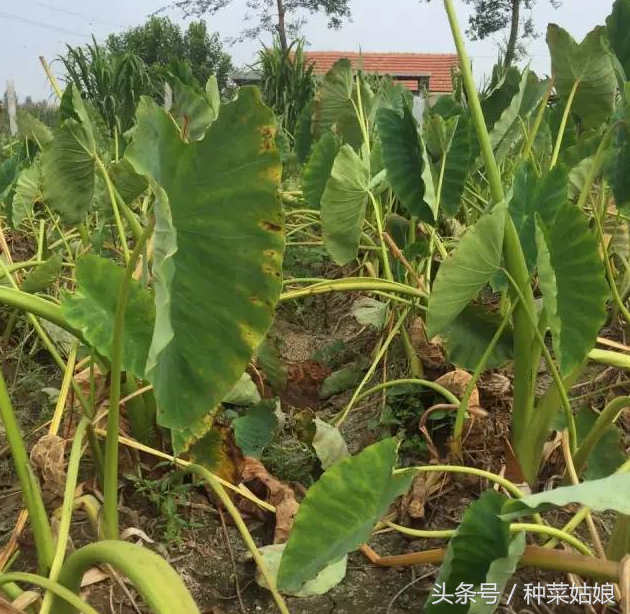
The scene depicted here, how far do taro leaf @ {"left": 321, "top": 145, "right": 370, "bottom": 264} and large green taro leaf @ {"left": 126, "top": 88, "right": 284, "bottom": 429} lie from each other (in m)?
0.55

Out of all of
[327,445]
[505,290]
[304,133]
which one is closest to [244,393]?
[327,445]

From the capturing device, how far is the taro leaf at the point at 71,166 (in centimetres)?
98

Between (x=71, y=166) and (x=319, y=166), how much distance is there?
0.52 m

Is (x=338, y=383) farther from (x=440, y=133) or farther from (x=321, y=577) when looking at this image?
(x=321, y=577)

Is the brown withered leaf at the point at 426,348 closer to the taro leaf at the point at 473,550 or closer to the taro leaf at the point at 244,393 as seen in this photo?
the taro leaf at the point at 244,393

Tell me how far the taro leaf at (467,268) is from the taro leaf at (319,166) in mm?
604

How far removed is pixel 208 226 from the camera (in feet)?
1.89

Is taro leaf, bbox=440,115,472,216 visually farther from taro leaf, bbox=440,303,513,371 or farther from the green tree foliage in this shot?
the green tree foliage

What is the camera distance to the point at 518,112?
1351 mm

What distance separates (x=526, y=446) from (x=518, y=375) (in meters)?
0.10

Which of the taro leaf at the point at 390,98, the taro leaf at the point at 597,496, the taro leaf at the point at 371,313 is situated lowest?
the taro leaf at the point at 371,313

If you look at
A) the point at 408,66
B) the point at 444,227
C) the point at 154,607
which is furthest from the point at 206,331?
the point at 408,66

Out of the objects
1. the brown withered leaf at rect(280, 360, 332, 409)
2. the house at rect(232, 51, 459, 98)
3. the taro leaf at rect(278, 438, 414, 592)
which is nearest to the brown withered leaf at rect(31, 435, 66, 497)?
the taro leaf at rect(278, 438, 414, 592)

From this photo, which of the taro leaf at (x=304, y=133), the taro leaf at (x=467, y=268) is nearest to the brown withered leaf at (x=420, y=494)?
the taro leaf at (x=467, y=268)
